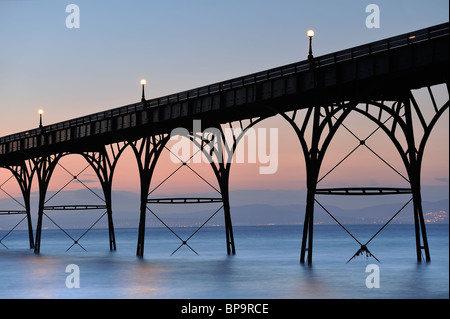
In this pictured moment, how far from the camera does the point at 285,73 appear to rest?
140 feet

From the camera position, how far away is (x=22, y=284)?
1513 inches

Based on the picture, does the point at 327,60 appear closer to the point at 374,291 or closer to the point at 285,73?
the point at 285,73

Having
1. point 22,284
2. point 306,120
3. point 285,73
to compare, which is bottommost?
point 22,284

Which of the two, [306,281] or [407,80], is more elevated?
[407,80]

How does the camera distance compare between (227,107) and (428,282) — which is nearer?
(428,282)
